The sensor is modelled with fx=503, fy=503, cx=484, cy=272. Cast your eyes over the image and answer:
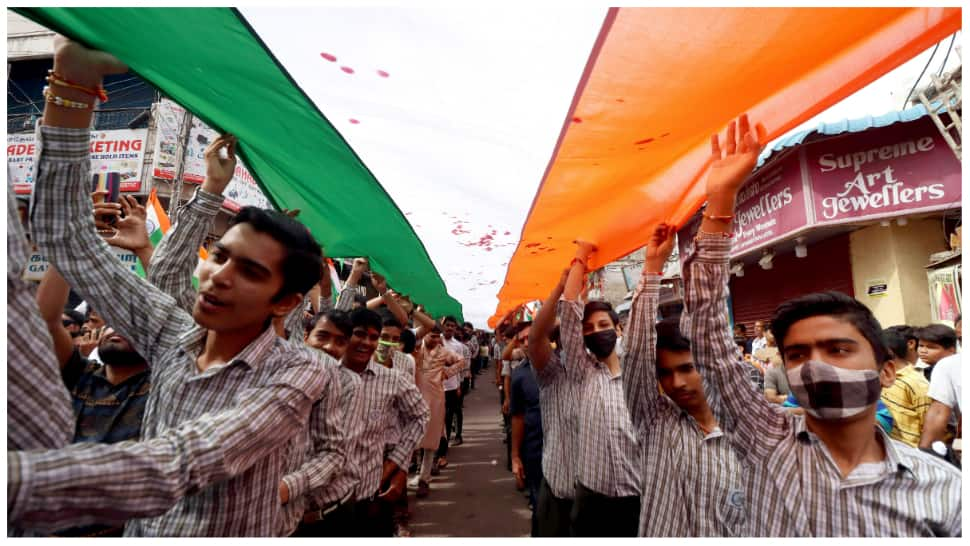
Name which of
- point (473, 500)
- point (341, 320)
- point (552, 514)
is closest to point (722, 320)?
point (552, 514)

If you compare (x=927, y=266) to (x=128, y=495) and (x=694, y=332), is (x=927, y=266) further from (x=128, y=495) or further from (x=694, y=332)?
(x=128, y=495)

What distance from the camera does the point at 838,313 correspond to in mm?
1396

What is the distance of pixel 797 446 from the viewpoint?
142 cm

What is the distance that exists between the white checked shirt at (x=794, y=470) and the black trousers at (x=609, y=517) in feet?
3.62

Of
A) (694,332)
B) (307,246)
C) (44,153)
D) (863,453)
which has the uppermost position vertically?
(44,153)

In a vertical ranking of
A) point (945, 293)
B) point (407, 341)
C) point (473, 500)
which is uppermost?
point (945, 293)

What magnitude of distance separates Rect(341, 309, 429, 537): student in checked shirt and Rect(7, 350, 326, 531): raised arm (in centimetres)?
182

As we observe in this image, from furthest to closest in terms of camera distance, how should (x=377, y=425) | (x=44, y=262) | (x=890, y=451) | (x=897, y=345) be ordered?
(x=897, y=345) < (x=377, y=425) < (x=44, y=262) < (x=890, y=451)

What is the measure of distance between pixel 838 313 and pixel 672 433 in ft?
2.77

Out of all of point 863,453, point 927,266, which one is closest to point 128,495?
point 863,453

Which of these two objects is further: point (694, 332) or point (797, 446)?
point (694, 332)

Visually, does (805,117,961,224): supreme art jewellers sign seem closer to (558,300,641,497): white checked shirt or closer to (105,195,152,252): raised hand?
(558,300,641,497): white checked shirt

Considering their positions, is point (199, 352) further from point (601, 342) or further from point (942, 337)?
point (942, 337)

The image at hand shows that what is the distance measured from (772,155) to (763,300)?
384cm
